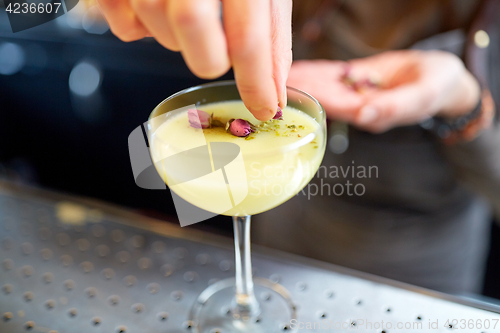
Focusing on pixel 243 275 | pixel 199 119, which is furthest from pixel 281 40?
pixel 243 275

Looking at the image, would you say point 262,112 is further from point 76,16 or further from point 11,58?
point 11,58

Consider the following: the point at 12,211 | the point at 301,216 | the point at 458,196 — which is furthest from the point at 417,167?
the point at 12,211

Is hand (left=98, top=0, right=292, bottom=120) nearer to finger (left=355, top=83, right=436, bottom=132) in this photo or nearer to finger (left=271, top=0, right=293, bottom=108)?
finger (left=271, top=0, right=293, bottom=108)

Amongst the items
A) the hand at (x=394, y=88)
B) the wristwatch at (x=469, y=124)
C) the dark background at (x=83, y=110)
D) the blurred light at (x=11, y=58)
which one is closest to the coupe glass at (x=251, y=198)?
the hand at (x=394, y=88)

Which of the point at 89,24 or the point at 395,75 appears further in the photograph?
the point at 89,24

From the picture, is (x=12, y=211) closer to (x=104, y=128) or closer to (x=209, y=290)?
(x=209, y=290)
